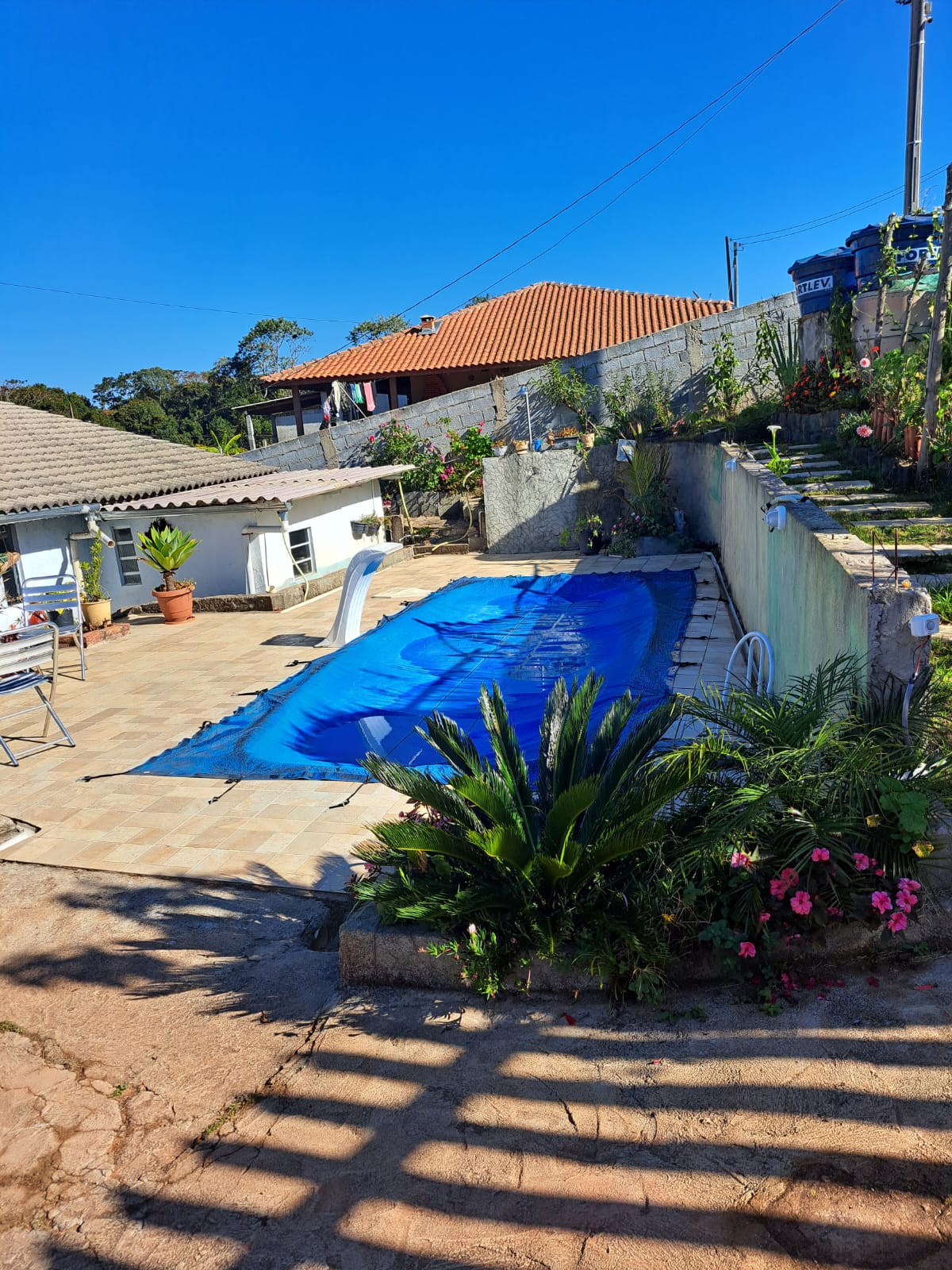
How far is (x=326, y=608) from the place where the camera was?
48.0ft

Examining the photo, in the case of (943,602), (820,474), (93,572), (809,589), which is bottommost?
(943,602)

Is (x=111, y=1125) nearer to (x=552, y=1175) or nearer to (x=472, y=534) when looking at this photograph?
(x=552, y=1175)

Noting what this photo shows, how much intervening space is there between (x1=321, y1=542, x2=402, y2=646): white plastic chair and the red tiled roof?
16.3m

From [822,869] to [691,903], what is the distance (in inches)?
22.3

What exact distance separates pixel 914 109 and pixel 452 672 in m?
11.7

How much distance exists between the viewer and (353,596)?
11.5 meters

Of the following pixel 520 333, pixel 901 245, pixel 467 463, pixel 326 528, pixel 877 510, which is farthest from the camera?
pixel 520 333

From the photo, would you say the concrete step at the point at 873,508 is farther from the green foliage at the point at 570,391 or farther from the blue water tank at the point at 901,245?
the green foliage at the point at 570,391

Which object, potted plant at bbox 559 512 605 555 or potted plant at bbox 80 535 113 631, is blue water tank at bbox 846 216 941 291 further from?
potted plant at bbox 80 535 113 631

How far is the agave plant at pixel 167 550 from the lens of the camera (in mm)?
14321

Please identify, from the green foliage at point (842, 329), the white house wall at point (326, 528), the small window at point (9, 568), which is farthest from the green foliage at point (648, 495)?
the small window at point (9, 568)

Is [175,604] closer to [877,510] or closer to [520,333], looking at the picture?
[877,510]

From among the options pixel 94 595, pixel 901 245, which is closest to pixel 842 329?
pixel 901 245

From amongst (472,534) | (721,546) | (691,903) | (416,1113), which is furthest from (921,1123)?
(472,534)
